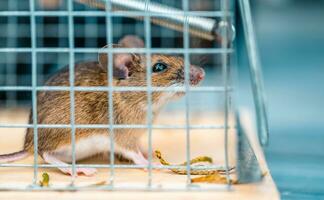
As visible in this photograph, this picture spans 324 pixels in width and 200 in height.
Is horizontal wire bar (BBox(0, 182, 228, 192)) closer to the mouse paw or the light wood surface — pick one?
the light wood surface

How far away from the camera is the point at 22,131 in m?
2.94

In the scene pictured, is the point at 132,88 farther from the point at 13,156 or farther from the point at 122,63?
the point at 13,156

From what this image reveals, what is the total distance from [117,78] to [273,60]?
356 centimetres

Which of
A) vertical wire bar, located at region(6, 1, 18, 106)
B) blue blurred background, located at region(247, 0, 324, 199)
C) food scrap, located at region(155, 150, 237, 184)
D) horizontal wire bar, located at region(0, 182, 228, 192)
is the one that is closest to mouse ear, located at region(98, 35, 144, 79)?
food scrap, located at region(155, 150, 237, 184)

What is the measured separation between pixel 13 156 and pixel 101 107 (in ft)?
0.99

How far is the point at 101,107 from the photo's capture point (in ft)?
7.64

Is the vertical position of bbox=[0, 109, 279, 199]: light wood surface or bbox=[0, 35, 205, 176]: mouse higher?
bbox=[0, 35, 205, 176]: mouse

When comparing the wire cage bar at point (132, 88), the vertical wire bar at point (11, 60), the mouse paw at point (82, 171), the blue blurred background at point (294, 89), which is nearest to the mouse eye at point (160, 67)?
the wire cage bar at point (132, 88)

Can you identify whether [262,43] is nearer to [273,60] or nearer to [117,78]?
[273,60]

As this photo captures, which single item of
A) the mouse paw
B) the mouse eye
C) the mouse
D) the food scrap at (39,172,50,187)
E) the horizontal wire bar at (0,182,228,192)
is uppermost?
the mouse eye

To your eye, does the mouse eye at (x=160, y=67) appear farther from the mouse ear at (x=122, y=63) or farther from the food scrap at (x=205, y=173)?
the food scrap at (x=205, y=173)

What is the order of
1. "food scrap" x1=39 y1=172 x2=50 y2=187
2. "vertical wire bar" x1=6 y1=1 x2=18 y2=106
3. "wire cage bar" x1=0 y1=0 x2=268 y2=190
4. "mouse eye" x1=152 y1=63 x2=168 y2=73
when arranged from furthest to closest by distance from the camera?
1. "vertical wire bar" x1=6 y1=1 x2=18 y2=106
2. "mouse eye" x1=152 y1=63 x2=168 y2=73
3. "food scrap" x1=39 y1=172 x2=50 y2=187
4. "wire cage bar" x1=0 y1=0 x2=268 y2=190

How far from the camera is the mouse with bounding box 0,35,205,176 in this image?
7.47 ft

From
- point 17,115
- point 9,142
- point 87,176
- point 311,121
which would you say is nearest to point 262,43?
point 311,121
